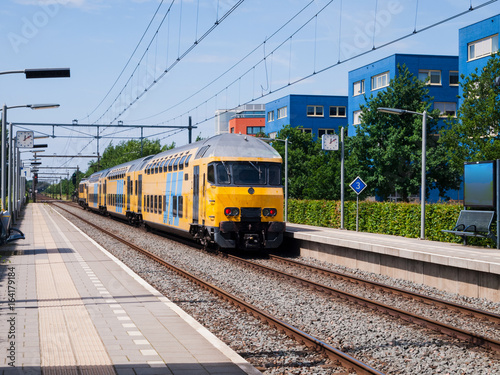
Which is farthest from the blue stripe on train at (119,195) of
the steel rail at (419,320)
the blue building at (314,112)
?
the blue building at (314,112)

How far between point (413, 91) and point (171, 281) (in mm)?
26821

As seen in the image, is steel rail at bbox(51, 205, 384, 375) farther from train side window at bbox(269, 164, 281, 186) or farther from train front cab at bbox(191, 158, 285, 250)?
train side window at bbox(269, 164, 281, 186)

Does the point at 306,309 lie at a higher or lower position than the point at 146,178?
lower

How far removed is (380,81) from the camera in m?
55.2

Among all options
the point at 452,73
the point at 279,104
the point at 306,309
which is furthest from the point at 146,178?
the point at 279,104

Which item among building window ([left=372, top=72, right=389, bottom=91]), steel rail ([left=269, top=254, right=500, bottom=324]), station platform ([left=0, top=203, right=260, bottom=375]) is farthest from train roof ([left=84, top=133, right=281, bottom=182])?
building window ([left=372, top=72, right=389, bottom=91])

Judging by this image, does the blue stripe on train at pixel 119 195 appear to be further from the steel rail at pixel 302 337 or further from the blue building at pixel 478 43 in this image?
the steel rail at pixel 302 337

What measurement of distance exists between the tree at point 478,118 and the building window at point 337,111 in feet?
141

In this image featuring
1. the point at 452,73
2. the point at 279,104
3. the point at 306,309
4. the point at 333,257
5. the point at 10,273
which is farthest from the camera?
the point at 279,104

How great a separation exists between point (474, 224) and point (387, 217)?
22.7 feet

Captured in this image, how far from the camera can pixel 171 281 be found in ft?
47.4

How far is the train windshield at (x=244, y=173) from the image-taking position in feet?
62.8

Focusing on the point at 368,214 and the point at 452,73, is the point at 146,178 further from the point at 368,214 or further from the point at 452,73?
the point at 452,73

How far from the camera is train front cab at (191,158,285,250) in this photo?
18844 millimetres
